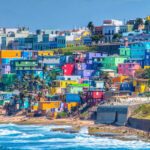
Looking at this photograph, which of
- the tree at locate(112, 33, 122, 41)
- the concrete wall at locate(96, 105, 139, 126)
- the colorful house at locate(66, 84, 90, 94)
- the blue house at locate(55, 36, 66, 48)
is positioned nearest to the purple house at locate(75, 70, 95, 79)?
the colorful house at locate(66, 84, 90, 94)

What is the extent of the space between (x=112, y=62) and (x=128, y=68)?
4691 millimetres

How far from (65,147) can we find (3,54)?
192ft

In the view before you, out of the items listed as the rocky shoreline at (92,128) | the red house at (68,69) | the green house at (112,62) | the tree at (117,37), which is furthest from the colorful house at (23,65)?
the tree at (117,37)

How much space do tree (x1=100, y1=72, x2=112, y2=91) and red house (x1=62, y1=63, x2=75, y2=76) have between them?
969cm

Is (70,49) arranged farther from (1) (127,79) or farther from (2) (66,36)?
(1) (127,79)

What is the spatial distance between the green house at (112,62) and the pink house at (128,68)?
169 cm

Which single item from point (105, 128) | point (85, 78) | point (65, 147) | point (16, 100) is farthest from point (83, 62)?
point (65, 147)

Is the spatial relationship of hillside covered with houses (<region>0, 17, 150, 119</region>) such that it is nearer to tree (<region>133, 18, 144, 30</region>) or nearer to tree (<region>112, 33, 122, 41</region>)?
tree (<region>133, 18, 144, 30</region>)

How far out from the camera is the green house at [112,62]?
111m

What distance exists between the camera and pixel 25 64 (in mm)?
115125

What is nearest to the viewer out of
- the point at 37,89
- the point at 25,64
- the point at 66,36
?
the point at 37,89

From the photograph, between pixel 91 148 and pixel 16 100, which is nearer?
pixel 91 148

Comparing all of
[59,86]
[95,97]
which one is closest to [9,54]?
[59,86]

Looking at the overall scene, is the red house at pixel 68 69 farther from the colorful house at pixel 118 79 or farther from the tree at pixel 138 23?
the tree at pixel 138 23
